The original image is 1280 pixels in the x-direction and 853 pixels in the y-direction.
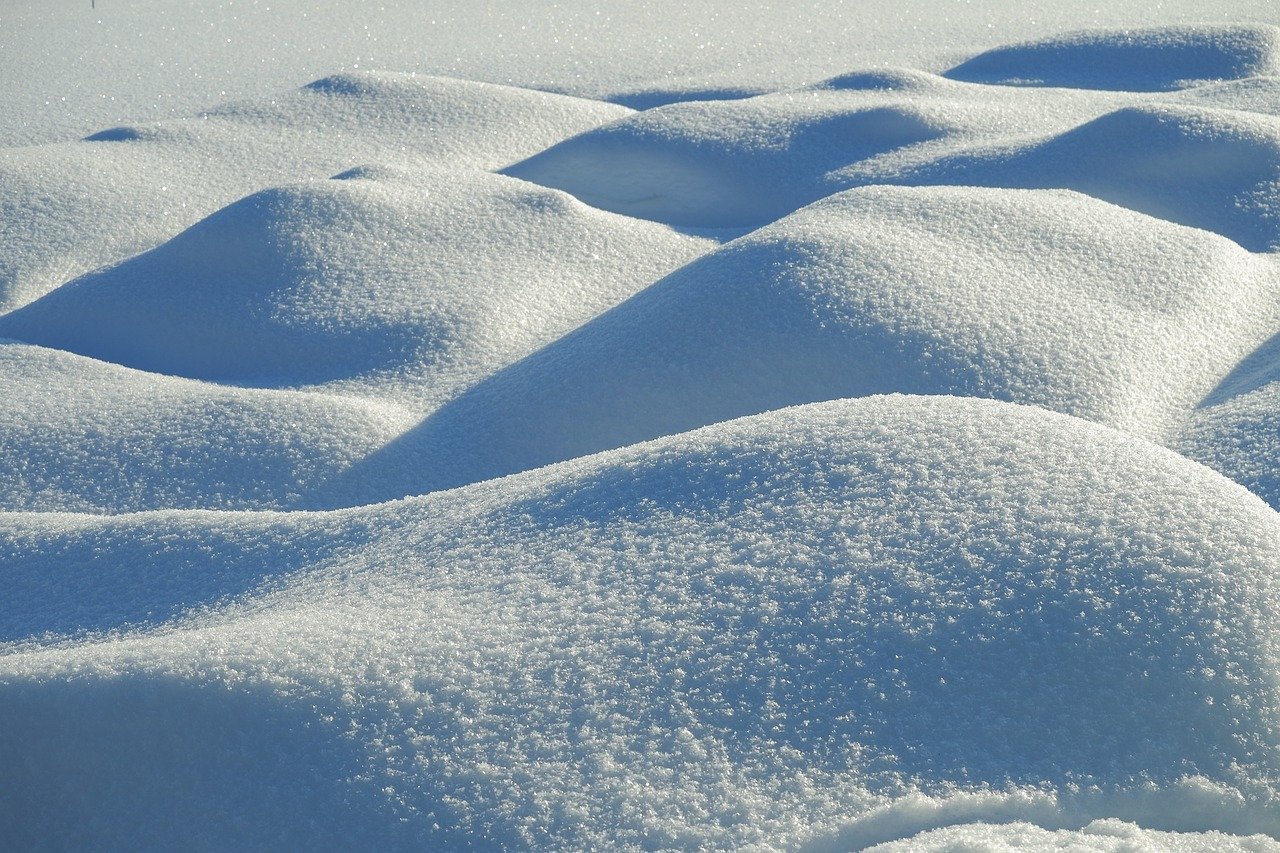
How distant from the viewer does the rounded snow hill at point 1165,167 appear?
2.90m

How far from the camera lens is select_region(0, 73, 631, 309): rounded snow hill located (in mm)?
3244

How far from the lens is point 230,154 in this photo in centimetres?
392

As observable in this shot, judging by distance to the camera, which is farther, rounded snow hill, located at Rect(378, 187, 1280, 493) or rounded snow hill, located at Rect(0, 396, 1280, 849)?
rounded snow hill, located at Rect(378, 187, 1280, 493)

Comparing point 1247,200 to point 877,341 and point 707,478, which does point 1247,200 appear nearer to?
point 877,341

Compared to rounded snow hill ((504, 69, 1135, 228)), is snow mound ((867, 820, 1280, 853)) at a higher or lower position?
lower

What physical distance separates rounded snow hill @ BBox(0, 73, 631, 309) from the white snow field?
0.07 ft

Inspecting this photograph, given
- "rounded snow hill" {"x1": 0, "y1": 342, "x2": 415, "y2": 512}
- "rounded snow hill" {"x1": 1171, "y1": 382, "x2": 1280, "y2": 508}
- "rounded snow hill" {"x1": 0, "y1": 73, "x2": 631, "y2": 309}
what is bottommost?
"rounded snow hill" {"x1": 0, "y1": 342, "x2": 415, "y2": 512}

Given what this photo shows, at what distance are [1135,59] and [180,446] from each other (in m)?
4.03

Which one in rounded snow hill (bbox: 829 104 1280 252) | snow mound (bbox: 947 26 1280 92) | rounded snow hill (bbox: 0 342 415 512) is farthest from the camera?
snow mound (bbox: 947 26 1280 92)

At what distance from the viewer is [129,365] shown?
261 cm

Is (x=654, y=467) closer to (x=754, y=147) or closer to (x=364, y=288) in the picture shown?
(x=364, y=288)

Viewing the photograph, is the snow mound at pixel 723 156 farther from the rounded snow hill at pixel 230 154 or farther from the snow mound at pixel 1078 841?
the snow mound at pixel 1078 841

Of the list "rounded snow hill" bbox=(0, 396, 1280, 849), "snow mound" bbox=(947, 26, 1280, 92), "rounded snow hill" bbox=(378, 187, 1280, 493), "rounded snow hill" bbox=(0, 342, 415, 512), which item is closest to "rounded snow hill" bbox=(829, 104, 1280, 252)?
"rounded snow hill" bbox=(378, 187, 1280, 493)

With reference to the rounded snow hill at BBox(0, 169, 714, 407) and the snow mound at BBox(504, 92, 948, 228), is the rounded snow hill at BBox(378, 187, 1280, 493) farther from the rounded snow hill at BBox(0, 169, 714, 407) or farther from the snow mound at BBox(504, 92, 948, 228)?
the snow mound at BBox(504, 92, 948, 228)
